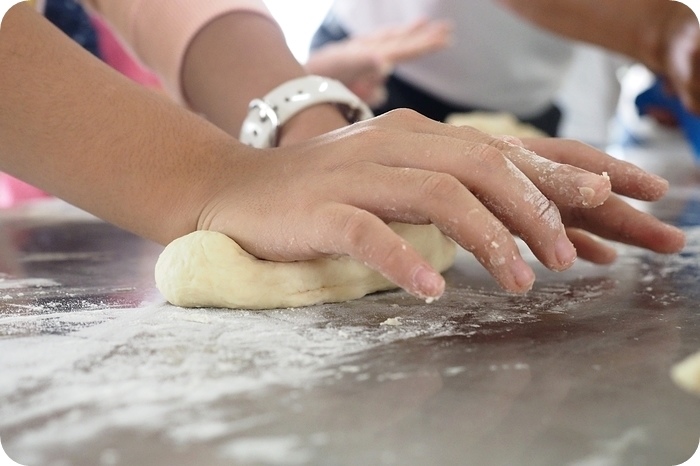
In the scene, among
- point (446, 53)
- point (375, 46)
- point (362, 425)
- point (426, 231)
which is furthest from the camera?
point (446, 53)

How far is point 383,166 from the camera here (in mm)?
723

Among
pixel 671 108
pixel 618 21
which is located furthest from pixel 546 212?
pixel 671 108

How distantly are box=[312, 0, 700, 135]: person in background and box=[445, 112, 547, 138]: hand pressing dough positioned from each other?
2.1 inches

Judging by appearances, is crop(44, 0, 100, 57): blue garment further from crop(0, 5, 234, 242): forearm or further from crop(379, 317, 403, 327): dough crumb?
crop(379, 317, 403, 327): dough crumb

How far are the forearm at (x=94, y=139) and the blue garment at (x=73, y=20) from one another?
118cm

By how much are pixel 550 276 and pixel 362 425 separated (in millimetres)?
573

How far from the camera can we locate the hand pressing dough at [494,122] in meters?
2.22

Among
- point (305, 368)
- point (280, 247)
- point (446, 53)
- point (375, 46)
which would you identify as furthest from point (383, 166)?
point (446, 53)

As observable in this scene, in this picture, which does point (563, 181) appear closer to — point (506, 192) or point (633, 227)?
point (506, 192)

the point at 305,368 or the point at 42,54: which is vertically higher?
the point at 42,54

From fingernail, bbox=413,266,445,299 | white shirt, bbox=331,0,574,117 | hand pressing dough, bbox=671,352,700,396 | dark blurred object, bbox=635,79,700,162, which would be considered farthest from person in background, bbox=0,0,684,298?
dark blurred object, bbox=635,79,700,162

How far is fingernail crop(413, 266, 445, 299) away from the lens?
0.62 meters

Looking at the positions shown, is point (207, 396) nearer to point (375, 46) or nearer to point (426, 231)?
A: point (426, 231)

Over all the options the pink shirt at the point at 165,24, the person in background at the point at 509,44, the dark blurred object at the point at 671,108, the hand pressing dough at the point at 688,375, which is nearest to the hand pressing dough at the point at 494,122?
the person in background at the point at 509,44
